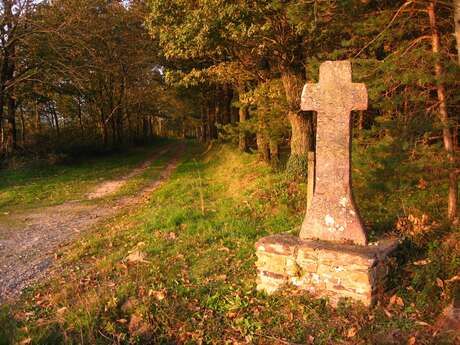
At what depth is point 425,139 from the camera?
7578 millimetres

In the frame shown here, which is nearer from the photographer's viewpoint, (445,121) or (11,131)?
(445,121)

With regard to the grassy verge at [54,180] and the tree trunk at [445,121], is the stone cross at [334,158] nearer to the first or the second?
the tree trunk at [445,121]

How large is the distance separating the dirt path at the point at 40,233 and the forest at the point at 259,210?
0.05 meters

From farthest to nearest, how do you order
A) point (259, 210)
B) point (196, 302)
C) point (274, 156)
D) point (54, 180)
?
point (54, 180) → point (274, 156) → point (259, 210) → point (196, 302)

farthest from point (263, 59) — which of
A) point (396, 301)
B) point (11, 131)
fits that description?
point (11, 131)

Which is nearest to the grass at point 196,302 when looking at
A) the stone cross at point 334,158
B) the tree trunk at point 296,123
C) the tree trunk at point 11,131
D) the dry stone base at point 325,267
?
the dry stone base at point 325,267

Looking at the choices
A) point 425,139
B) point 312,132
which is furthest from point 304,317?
point 312,132

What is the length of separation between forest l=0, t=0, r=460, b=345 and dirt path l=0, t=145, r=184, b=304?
52mm

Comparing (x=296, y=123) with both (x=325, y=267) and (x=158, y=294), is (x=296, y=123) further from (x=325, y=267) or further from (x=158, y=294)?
(x=158, y=294)

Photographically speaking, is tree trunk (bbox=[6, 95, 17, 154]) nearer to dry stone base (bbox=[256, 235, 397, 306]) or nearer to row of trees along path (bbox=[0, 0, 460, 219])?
row of trees along path (bbox=[0, 0, 460, 219])

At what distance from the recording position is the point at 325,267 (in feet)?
17.8

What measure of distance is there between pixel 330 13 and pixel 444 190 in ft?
14.9

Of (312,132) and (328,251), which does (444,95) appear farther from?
(312,132)

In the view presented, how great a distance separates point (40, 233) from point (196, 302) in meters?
5.74
